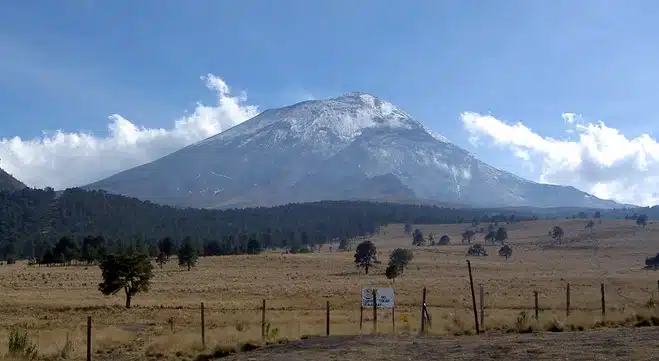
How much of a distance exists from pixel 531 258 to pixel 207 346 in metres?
118

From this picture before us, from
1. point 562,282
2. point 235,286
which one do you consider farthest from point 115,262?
point 562,282

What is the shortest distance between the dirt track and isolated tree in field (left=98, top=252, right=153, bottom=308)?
102 ft

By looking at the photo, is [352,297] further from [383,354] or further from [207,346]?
[383,354]

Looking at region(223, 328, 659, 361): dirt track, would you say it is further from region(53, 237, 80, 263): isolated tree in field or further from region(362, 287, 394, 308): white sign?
region(53, 237, 80, 263): isolated tree in field

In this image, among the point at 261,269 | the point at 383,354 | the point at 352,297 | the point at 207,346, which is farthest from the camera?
the point at 261,269

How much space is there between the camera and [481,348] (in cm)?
1655

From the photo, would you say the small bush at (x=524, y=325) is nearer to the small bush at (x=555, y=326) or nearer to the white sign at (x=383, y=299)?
the small bush at (x=555, y=326)

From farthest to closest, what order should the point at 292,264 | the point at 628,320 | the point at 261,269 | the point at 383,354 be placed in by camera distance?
1. the point at 292,264
2. the point at 261,269
3. the point at 628,320
4. the point at 383,354

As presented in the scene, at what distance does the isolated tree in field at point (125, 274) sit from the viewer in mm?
48125

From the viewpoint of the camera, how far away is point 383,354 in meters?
16.5

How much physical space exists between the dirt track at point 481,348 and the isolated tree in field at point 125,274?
31119 mm

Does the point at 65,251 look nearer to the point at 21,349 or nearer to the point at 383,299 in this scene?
the point at 21,349

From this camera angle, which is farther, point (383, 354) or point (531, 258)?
point (531, 258)

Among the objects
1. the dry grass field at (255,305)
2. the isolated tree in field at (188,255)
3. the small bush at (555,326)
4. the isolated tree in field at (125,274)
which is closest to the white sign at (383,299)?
the dry grass field at (255,305)
